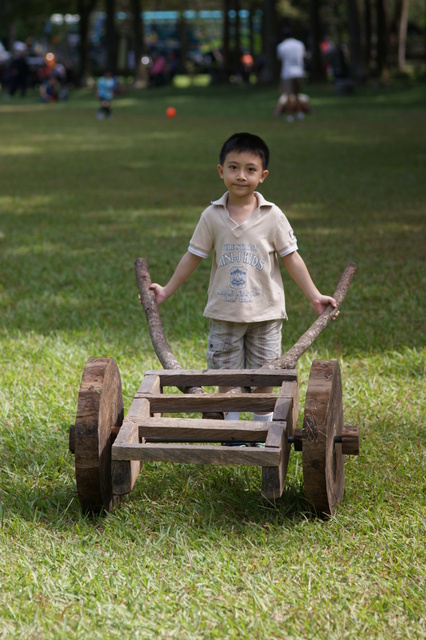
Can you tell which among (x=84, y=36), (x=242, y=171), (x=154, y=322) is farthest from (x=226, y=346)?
(x=84, y=36)

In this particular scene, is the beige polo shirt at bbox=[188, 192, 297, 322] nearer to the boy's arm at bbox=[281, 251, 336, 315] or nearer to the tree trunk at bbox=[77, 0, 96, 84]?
Answer: the boy's arm at bbox=[281, 251, 336, 315]

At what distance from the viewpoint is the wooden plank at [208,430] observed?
→ 3.46 meters

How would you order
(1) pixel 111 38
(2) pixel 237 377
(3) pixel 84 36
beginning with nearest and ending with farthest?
(2) pixel 237 377 → (1) pixel 111 38 → (3) pixel 84 36

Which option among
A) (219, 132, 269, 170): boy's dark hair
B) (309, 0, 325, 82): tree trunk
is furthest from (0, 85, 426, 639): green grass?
(309, 0, 325, 82): tree trunk

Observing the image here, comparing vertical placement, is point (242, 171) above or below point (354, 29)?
below

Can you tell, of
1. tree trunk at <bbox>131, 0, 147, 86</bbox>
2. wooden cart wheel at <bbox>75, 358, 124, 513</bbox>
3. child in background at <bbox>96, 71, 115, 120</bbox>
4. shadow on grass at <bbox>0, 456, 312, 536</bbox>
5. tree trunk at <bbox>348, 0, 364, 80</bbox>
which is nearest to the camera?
wooden cart wheel at <bbox>75, 358, 124, 513</bbox>

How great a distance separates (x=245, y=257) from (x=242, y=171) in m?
0.35

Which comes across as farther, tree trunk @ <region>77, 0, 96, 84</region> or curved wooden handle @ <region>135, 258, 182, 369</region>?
tree trunk @ <region>77, 0, 96, 84</region>

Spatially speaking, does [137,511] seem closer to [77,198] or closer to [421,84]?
[77,198]

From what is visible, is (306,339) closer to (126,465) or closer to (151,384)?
(151,384)

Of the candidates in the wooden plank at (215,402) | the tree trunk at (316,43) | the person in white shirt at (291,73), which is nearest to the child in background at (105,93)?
the person in white shirt at (291,73)

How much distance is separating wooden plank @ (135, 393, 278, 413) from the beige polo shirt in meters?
0.50

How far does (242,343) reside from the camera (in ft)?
14.2

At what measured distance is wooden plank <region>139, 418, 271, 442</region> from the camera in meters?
3.46
